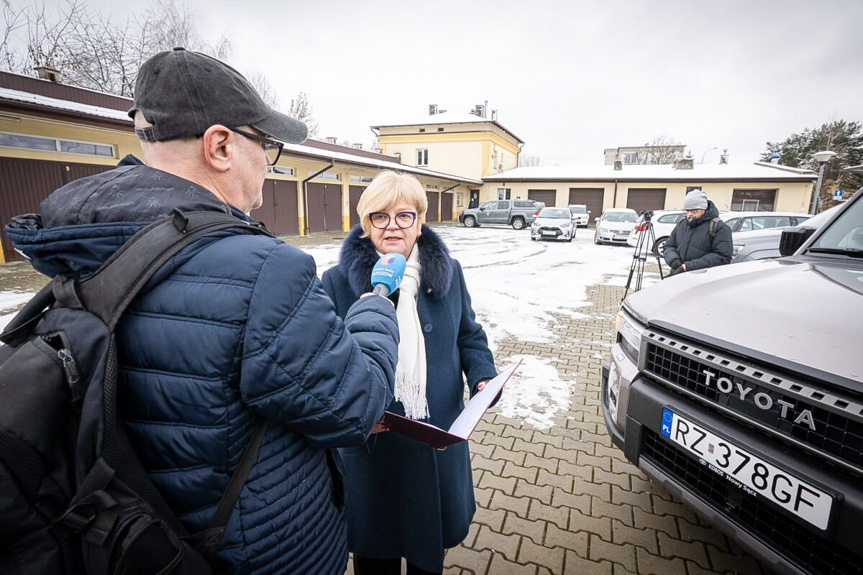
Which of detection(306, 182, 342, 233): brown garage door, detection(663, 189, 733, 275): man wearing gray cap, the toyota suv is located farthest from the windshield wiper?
detection(306, 182, 342, 233): brown garage door

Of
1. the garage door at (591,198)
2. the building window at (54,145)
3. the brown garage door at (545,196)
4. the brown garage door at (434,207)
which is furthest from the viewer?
the brown garage door at (545,196)

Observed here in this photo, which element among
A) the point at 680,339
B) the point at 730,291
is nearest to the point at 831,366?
the point at 680,339

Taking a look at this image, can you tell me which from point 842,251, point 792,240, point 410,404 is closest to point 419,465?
point 410,404

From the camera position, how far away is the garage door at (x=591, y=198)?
29.8 metres

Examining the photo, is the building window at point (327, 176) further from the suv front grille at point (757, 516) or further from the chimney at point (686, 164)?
the chimney at point (686, 164)

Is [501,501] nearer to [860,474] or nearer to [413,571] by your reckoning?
[413,571]

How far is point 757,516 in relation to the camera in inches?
64.3

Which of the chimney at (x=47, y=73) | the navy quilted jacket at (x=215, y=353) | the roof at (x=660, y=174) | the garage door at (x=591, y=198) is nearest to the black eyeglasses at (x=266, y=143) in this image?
the navy quilted jacket at (x=215, y=353)

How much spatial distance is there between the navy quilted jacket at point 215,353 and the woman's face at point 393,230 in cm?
93

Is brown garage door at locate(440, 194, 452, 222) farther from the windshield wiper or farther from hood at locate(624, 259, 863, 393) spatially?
hood at locate(624, 259, 863, 393)

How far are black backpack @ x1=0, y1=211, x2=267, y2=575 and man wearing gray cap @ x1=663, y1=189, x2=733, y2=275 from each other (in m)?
5.66

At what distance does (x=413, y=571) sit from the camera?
1.89m

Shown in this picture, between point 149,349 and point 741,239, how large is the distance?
941 centimetres

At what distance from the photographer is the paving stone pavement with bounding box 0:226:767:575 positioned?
2270 mm
